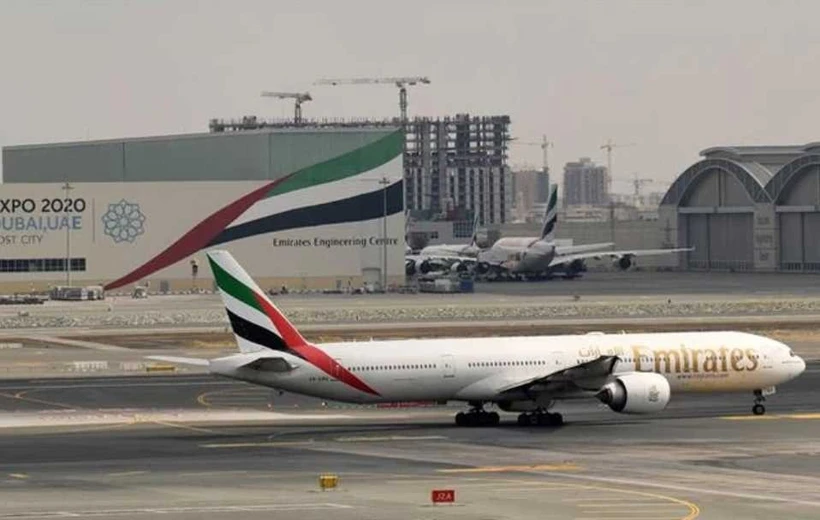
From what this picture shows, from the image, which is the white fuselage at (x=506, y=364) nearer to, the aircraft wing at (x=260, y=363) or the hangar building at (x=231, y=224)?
the aircraft wing at (x=260, y=363)

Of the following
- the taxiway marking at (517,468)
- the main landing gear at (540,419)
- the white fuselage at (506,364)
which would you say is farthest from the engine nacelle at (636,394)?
the taxiway marking at (517,468)

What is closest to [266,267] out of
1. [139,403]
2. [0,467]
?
[139,403]

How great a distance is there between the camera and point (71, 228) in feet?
559

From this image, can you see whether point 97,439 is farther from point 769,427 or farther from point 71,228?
point 71,228

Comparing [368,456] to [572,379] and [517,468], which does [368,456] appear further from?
[572,379]

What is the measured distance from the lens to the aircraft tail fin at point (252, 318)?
66000 millimetres

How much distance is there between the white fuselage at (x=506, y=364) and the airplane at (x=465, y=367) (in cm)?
4

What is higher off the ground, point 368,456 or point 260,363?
point 260,363

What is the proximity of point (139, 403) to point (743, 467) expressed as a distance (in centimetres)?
3133

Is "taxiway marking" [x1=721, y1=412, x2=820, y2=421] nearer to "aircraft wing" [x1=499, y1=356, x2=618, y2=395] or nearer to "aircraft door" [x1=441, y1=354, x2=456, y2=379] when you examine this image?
"aircraft wing" [x1=499, y1=356, x2=618, y2=395]

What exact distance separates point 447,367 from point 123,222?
359 ft

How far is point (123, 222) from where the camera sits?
566 feet

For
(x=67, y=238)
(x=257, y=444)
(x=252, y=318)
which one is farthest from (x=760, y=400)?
(x=67, y=238)

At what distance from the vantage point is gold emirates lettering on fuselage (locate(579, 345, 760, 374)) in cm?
6850
